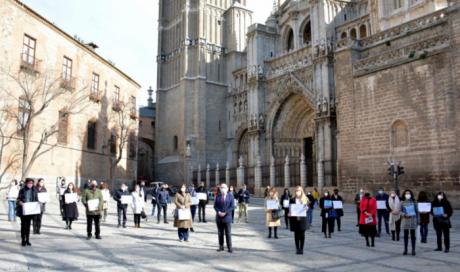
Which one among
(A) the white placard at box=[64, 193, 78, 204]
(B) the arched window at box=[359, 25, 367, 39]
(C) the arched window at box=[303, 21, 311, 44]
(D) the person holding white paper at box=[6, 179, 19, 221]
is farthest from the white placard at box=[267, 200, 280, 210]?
(C) the arched window at box=[303, 21, 311, 44]

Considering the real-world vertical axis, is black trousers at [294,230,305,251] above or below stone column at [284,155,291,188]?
below

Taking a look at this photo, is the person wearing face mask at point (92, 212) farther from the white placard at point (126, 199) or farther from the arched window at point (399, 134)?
the arched window at point (399, 134)

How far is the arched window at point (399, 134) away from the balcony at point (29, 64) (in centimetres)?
1771

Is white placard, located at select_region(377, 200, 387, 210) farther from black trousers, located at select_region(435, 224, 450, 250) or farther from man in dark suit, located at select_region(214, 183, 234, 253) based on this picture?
man in dark suit, located at select_region(214, 183, 234, 253)

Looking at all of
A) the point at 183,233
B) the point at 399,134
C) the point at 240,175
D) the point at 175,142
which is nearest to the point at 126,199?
the point at 183,233

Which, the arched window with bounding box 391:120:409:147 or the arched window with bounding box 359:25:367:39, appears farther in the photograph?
the arched window with bounding box 359:25:367:39

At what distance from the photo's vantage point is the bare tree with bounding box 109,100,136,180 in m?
28.7

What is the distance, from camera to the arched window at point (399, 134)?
1888 centimetres

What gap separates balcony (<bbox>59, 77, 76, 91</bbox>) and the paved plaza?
466 inches

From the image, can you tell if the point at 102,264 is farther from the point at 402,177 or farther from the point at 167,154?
the point at 167,154

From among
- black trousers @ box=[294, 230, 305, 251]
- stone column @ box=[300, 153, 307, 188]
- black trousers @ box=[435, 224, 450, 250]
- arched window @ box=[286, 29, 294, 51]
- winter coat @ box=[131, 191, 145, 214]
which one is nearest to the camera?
black trousers @ box=[294, 230, 305, 251]

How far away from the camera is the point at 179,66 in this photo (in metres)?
41.7

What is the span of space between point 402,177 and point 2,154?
18447 millimetres

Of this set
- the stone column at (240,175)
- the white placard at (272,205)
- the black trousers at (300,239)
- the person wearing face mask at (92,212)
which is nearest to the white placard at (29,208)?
the person wearing face mask at (92,212)
